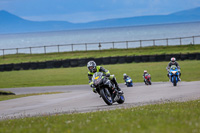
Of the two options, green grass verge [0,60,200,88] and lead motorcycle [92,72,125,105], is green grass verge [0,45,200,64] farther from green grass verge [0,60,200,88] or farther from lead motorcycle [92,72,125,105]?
lead motorcycle [92,72,125,105]

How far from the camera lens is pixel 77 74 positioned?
38125 mm

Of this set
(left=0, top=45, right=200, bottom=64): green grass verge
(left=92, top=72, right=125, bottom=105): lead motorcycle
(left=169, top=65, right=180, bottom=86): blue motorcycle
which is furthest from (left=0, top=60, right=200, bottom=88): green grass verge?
(left=92, top=72, right=125, bottom=105): lead motorcycle

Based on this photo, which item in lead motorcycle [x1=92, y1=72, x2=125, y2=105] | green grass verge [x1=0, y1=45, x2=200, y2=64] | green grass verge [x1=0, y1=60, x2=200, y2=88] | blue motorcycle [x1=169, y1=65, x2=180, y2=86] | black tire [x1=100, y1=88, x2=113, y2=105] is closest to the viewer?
lead motorcycle [x1=92, y1=72, x2=125, y2=105]

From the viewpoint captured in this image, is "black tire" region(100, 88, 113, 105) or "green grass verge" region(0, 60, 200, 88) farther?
"green grass verge" region(0, 60, 200, 88)

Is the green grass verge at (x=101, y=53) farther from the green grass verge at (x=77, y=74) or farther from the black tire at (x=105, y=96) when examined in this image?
the black tire at (x=105, y=96)

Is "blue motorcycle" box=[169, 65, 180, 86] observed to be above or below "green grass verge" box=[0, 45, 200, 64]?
below

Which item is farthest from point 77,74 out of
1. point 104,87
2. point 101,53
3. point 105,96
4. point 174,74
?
point 104,87

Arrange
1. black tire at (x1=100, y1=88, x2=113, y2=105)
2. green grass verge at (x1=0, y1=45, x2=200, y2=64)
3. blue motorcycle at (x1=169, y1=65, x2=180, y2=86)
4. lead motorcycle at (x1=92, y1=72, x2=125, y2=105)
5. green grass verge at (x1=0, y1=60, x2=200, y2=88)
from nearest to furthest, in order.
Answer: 1. lead motorcycle at (x1=92, y1=72, x2=125, y2=105)
2. black tire at (x1=100, y1=88, x2=113, y2=105)
3. blue motorcycle at (x1=169, y1=65, x2=180, y2=86)
4. green grass verge at (x1=0, y1=60, x2=200, y2=88)
5. green grass verge at (x1=0, y1=45, x2=200, y2=64)

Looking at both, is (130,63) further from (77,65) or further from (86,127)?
(86,127)

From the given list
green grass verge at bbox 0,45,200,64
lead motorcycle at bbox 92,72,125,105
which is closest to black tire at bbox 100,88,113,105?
lead motorcycle at bbox 92,72,125,105

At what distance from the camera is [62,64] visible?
146 feet

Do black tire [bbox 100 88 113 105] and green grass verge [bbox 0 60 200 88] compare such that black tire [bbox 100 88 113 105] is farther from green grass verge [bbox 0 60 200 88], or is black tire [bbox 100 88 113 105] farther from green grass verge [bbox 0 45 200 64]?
green grass verge [bbox 0 45 200 64]

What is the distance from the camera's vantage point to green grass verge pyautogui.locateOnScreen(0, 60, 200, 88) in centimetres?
3284

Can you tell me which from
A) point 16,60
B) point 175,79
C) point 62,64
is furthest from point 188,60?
point 16,60
